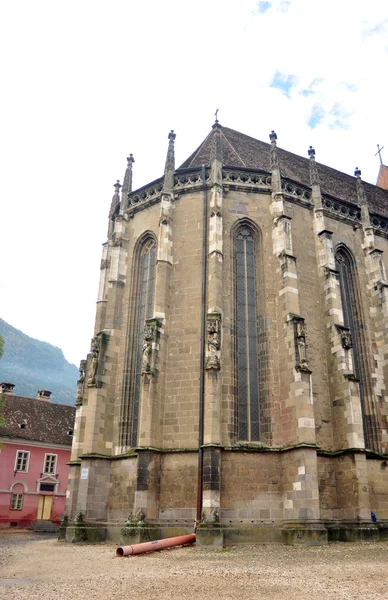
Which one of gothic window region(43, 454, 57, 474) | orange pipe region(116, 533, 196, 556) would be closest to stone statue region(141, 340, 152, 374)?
orange pipe region(116, 533, 196, 556)

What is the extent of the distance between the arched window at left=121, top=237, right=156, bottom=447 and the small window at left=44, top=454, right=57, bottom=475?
55.7 ft

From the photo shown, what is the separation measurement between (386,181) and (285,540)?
28686mm

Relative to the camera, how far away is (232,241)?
63.0 ft

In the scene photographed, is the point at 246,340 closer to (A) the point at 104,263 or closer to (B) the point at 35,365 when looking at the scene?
(A) the point at 104,263

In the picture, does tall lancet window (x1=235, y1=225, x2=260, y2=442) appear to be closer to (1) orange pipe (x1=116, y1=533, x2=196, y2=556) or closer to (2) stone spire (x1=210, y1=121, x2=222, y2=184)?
(2) stone spire (x1=210, y1=121, x2=222, y2=184)

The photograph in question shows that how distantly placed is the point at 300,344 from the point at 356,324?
5371 millimetres

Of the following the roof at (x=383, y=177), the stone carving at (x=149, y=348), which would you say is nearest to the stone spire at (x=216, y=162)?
the stone carving at (x=149, y=348)

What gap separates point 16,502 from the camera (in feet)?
99.1

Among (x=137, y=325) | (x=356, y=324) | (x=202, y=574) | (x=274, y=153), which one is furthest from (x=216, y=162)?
(x=202, y=574)

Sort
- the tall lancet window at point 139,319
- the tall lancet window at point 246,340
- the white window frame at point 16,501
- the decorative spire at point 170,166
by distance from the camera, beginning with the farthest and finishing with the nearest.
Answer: the white window frame at point 16,501 < the decorative spire at point 170,166 < the tall lancet window at point 139,319 < the tall lancet window at point 246,340

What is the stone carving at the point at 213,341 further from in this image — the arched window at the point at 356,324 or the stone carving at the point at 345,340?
the arched window at the point at 356,324

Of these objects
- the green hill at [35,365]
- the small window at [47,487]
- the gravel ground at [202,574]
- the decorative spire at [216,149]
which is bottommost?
the gravel ground at [202,574]

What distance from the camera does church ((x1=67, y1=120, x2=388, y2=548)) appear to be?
1542 centimetres

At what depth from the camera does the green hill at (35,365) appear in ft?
493
